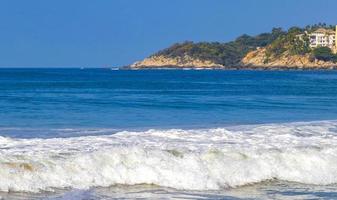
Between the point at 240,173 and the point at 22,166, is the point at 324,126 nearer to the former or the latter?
the point at 240,173

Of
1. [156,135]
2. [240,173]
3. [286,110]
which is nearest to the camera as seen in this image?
[240,173]

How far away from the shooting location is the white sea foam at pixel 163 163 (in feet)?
48.8

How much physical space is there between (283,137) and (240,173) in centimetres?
539

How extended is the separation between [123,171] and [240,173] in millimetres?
2702

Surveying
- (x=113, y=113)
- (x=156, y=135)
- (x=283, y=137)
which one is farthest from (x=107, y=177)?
(x=113, y=113)

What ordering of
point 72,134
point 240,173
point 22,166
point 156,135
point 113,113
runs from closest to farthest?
point 22,166 → point 240,173 → point 156,135 → point 72,134 → point 113,113

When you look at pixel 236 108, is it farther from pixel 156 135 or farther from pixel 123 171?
pixel 123 171

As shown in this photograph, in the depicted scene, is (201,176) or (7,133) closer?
(201,176)

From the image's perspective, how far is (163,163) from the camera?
629 inches

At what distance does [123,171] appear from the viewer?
1550 cm

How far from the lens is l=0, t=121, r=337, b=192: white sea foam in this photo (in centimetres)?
1488

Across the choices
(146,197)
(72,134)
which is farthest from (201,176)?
(72,134)

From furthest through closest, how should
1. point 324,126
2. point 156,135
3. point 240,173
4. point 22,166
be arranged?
point 324,126
point 156,135
point 240,173
point 22,166

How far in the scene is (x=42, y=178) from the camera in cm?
1463
